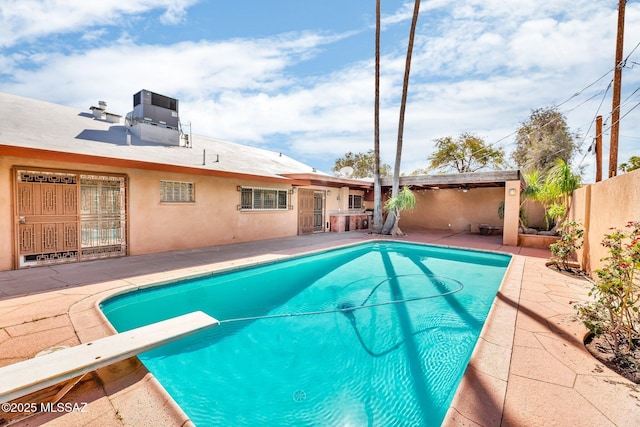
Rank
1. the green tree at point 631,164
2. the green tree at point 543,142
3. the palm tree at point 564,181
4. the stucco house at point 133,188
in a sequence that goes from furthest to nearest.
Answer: the green tree at point 631,164, the green tree at point 543,142, the palm tree at point 564,181, the stucco house at point 133,188

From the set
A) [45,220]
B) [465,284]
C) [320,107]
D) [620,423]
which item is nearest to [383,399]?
[620,423]

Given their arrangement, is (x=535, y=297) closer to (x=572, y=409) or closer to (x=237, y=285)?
(x=572, y=409)

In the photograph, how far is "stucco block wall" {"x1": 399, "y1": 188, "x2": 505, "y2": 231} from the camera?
16.5m

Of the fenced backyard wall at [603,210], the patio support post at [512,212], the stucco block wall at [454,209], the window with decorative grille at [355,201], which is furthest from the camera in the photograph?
the window with decorative grille at [355,201]

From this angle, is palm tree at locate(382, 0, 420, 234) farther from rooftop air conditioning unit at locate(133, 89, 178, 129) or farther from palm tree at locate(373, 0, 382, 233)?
rooftop air conditioning unit at locate(133, 89, 178, 129)

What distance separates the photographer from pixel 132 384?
257 cm

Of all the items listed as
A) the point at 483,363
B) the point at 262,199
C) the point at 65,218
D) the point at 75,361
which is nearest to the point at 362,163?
the point at 262,199

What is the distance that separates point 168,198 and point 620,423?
1039cm

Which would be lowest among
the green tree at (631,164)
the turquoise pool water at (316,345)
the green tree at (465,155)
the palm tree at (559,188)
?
the turquoise pool water at (316,345)

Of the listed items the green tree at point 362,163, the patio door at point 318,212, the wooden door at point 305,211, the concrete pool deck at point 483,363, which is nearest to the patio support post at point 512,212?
the concrete pool deck at point 483,363

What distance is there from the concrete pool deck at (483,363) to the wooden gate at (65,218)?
79 centimetres

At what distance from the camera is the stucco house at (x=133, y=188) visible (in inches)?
257

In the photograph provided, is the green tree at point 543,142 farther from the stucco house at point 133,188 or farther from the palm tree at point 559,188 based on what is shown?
the stucco house at point 133,188

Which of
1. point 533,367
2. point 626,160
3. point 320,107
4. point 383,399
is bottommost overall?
point 383,399
